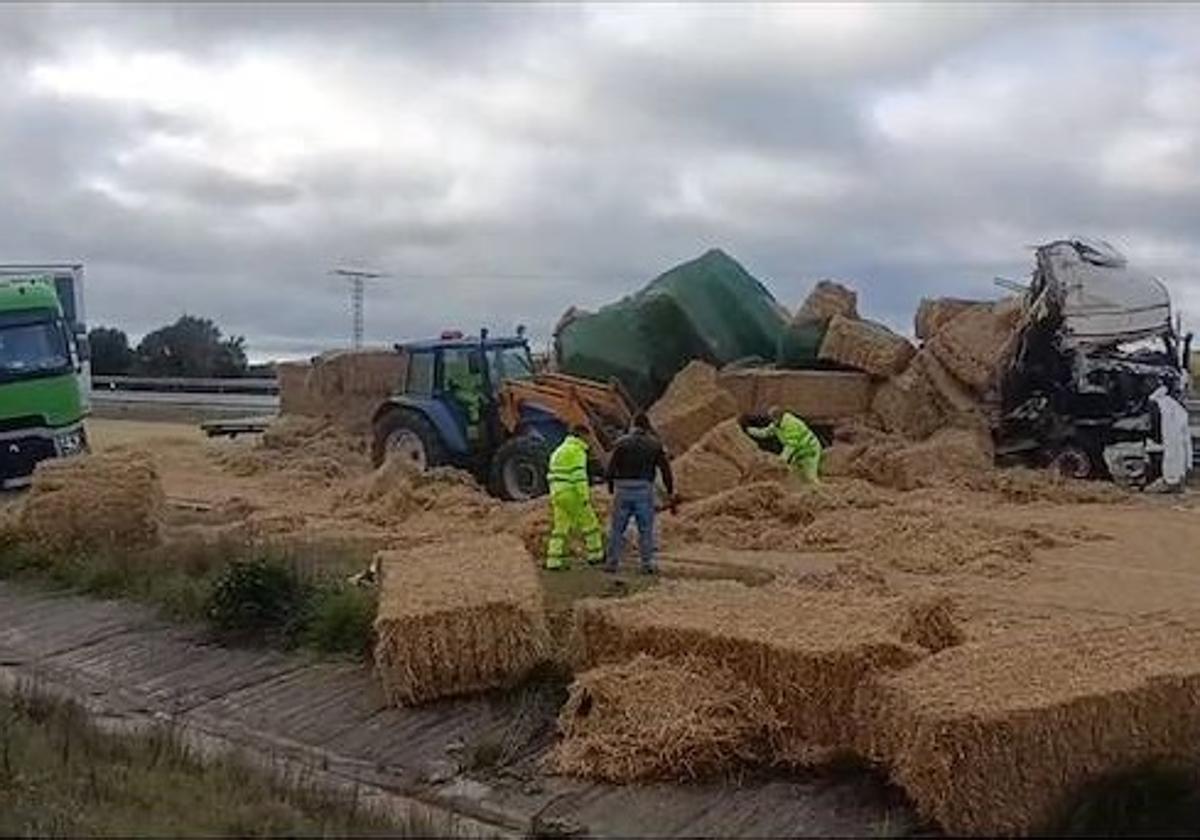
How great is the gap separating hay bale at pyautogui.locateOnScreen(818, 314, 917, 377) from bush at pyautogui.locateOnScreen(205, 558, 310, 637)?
1303 centimetres

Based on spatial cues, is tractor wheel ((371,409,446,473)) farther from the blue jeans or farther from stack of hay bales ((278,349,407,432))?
the blue jeans

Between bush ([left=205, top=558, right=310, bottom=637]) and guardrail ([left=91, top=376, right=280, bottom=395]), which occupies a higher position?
guardrail ([left=91, top=376, right=280, bottom=395])

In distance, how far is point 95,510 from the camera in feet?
68.3

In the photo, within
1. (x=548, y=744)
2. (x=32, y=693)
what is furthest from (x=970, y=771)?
(x=32, y=693)

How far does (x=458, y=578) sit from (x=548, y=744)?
86.2 inches

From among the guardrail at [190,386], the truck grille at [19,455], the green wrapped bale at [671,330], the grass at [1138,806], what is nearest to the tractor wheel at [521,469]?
the green wrapped bale at [671,330]

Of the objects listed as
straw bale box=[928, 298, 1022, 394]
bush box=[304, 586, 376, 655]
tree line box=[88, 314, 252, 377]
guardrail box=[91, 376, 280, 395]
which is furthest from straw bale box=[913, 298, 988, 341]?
tree line box=[88, 314, 252, 377]

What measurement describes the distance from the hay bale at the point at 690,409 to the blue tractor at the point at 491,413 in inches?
32.7

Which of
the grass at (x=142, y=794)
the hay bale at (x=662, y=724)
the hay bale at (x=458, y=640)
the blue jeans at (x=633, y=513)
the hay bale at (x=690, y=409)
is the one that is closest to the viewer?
the grass at (x=142, y=794)

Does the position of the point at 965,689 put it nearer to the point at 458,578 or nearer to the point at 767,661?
the point at 767,661

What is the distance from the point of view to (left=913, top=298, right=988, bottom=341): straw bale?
28.8 metres

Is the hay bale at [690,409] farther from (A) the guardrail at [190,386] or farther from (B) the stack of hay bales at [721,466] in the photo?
(A) the guardrail at [190,386]

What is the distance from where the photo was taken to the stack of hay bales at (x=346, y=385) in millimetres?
32094

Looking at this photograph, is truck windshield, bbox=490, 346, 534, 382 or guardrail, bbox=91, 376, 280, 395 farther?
guardrail, bbox=91, 376, 280, 395
